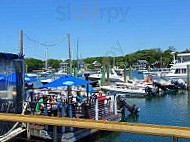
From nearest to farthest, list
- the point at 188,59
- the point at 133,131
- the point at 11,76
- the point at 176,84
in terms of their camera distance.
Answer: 1. the point at 133,131
2. the point at 11,76
3. the point at 176,84
4. the point at 188,59

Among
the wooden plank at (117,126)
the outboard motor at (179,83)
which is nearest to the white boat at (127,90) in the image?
the outboard motor at (179,83)

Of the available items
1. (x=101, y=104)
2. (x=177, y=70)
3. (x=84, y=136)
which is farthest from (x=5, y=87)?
(x=177, y=70)

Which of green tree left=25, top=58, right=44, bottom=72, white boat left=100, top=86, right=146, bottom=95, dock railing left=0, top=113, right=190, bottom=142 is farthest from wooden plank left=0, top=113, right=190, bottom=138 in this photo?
green tree left=25, top=58, right=44, bottom=72

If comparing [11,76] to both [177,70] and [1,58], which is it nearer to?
[1,58]

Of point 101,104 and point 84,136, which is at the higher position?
point 101,104

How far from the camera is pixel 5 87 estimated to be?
1040 centimetres

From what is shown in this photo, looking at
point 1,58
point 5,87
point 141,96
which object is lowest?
point 141,96

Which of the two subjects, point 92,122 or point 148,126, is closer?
point 148,126

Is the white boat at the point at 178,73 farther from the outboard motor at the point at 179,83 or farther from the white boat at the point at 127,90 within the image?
the white boat at the point at 127,90

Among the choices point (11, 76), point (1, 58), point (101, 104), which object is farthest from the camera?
point (101, 104)

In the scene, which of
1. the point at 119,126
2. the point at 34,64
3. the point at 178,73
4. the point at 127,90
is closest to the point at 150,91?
the point at 127,90

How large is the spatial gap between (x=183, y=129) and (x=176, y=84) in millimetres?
44301

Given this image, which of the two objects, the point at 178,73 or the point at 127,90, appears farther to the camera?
the point at 178,73

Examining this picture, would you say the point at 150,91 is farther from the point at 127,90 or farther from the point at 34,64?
the point at 34,64
